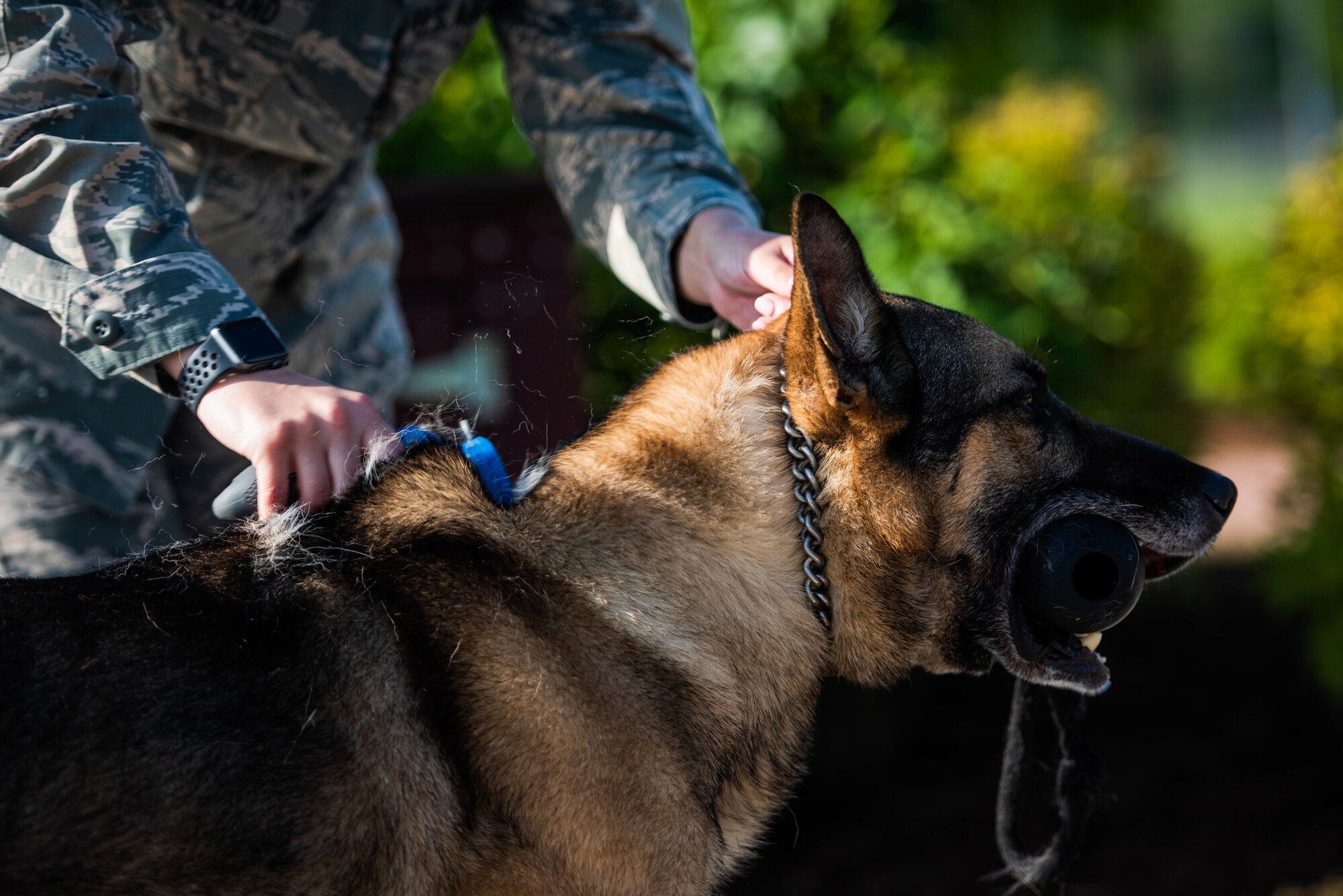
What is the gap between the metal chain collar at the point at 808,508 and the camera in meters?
2.24

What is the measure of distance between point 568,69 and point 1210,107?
53.6 feet

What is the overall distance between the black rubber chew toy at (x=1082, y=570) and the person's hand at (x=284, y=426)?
1.37m

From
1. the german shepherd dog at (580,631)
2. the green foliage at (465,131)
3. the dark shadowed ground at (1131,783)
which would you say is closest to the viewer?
the german shepherd dog at (580,631)

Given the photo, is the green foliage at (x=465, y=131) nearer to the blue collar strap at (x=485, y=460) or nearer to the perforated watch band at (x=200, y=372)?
the blue collar strap at (x=485, y=460)

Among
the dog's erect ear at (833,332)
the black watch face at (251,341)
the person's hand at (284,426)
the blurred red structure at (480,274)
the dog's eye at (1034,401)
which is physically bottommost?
the blurred red structure at (480,274)

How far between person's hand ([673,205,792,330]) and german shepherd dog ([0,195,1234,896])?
0.13 metres

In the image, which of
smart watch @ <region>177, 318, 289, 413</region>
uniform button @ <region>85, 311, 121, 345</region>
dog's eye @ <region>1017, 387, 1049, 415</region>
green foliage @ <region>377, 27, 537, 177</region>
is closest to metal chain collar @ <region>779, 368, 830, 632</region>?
dog's eye @ <region>1017, 387, 1049, 415</region>

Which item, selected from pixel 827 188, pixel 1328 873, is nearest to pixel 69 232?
pixel 827 188

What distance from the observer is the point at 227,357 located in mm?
1945

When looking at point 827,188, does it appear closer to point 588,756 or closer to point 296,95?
point 296,95

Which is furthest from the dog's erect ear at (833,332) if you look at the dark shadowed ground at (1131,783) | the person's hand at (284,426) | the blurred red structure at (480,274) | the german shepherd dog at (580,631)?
the dark shadowed ground at (1131,783)

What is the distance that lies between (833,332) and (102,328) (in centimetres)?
133

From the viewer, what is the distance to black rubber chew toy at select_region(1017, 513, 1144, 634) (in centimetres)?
228

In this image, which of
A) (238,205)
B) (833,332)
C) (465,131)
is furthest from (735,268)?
(465,131)
